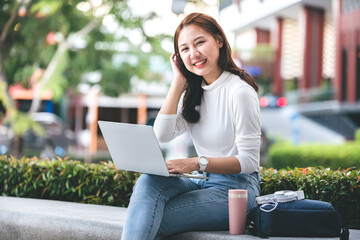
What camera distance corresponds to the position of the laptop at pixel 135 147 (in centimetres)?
265

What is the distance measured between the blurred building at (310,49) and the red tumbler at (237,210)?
16005mm

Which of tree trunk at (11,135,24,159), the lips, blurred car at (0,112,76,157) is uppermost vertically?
the lips

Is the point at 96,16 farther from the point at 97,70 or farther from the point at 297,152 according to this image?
the point at 297,152

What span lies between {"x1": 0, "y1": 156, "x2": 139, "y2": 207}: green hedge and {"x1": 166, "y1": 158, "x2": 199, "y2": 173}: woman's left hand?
1.36 metres

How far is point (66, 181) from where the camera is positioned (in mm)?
4359

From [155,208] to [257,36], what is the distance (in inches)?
1466

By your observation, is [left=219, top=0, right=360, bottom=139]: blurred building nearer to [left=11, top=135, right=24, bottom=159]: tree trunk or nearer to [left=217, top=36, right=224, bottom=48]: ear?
[left=11, top=135, right=24, bottom=159]: tree trunk

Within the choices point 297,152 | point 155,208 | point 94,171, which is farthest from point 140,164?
point 297,152

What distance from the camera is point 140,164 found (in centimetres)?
281

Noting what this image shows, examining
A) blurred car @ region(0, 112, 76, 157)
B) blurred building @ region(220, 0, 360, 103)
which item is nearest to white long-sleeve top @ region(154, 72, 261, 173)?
blurred car @ region(0, 112, 76, 157)

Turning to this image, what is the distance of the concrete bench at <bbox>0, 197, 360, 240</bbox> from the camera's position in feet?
10.8

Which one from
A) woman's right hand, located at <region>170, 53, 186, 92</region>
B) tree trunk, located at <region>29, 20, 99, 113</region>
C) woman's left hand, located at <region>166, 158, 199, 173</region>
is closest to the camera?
woman's left hand, located at <region>166, 158, 199, 173</region>

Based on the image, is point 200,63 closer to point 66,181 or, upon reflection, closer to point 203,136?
point 203,136

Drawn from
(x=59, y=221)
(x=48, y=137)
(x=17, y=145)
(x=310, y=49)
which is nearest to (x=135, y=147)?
(x=59, y=221)
